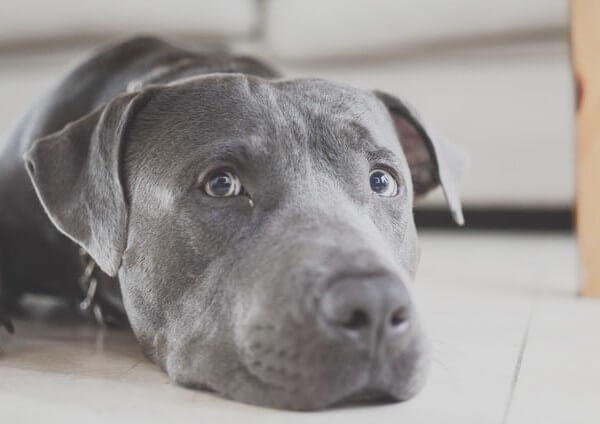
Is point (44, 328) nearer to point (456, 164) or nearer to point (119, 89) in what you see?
point (119, 89)

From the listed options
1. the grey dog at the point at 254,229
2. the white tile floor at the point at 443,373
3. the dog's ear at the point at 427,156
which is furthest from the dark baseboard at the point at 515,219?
the grey dog at the point at 254,229

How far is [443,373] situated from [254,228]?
0.48 metres

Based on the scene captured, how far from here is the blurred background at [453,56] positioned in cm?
379

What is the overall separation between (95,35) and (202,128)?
275cm

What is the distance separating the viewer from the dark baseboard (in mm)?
4504

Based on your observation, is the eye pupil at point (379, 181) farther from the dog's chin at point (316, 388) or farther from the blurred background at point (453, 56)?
the blurred background at point (453, 56)

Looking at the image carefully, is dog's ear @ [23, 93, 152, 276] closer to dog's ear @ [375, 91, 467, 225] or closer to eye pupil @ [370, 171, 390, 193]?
eye pupil @ [370, 171, 390, 193]

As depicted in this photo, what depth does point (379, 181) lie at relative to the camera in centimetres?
183

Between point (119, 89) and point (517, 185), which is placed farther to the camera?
point (517, 185)

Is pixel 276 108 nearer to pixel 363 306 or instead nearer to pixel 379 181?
pixel 379 181

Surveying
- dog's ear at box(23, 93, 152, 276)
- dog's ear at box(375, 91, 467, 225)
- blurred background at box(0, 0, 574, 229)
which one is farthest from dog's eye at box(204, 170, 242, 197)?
blurred background at box(0, 0, 574, 229)

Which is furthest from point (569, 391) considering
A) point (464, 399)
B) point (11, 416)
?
point (11, 416)

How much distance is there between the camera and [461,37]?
12.5ft

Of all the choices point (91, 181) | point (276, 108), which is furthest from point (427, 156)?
point (91, 181)
